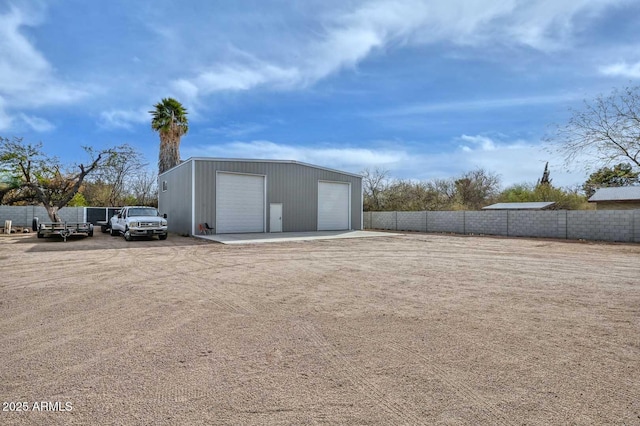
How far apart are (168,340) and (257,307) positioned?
64.0 inches

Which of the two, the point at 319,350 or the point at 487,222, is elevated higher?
the point at 487,222

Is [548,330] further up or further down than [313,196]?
further down

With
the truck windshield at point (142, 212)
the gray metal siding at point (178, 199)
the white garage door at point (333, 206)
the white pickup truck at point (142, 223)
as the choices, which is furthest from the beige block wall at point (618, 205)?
the truck windshield at point (142, 212)

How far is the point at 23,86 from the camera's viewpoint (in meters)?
16.7

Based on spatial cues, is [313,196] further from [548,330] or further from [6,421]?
[6,421]

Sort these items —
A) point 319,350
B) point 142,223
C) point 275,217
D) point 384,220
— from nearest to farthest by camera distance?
point 319,350 < point 142,223 < point 275,217 < point 384,220

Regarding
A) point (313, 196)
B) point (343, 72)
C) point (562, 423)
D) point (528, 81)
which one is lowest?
point (562, 423)

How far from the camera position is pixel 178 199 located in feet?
72.9

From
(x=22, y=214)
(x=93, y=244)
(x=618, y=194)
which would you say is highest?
(x=618, y=194)

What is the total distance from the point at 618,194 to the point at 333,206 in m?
24.0

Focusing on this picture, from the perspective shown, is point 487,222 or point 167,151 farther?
point 167,151

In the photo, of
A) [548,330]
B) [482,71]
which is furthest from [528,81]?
[548,330]

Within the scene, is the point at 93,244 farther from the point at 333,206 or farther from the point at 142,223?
the point at 333,206

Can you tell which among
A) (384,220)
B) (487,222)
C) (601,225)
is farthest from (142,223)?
(601,225)
